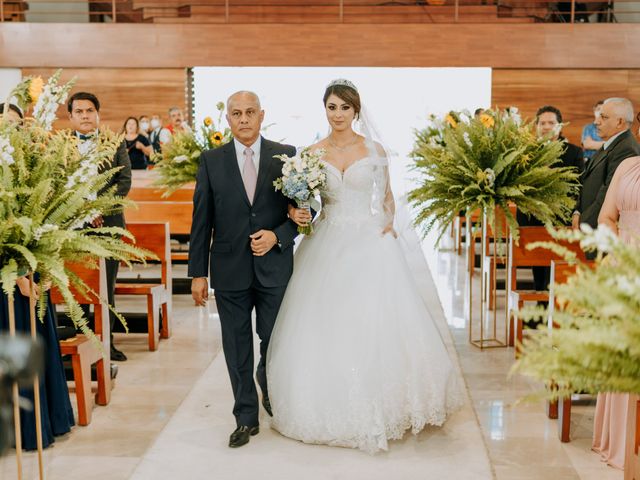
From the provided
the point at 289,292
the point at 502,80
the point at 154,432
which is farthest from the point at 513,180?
the point at 502,80

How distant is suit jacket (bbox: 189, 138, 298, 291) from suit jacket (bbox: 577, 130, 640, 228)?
2576 mm

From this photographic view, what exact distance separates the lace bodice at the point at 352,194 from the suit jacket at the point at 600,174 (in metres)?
1.90

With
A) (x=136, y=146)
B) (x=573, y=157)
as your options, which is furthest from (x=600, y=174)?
(x=136, y=146)

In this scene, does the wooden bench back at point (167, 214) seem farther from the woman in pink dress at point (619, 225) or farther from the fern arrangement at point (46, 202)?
the woman in pink dress at point (619, 225)

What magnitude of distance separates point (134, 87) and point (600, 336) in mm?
14093

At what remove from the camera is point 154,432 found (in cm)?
466

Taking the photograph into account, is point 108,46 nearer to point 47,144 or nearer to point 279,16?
point 279,16

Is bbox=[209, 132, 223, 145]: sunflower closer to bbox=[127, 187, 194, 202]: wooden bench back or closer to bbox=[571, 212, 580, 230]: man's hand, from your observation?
bbox=[127, 187, 194, 202]: wooden bench back

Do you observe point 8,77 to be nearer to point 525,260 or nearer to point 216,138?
point 216,138

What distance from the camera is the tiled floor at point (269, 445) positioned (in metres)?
4.04

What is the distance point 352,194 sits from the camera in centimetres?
468

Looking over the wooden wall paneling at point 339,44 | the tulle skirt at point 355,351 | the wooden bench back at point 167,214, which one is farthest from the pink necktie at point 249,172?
the wooden wall paneling at point 339,44

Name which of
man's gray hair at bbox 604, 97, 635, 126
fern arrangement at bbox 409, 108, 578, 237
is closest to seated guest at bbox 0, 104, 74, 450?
fern arrangement at bbox 409, 108, 578, 237

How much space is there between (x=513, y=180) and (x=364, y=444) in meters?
2.52
